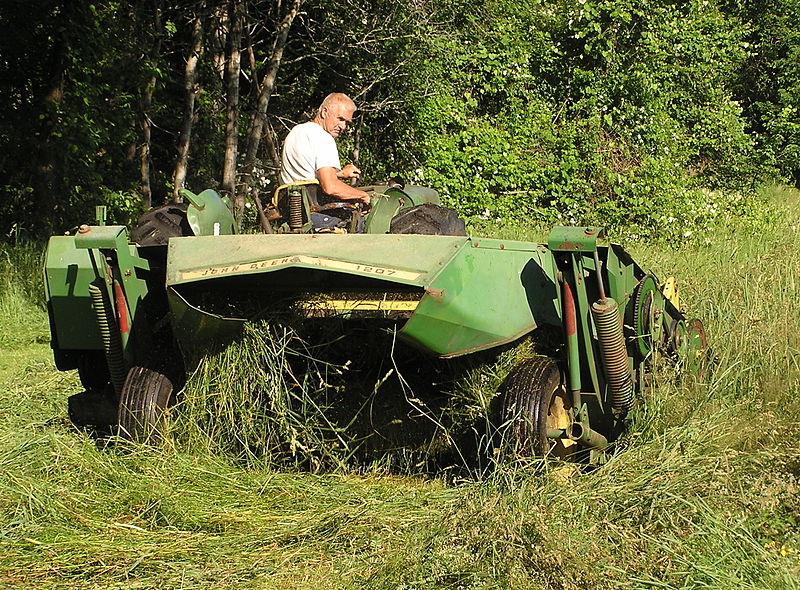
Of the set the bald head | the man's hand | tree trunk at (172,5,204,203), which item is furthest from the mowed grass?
tree trunk at (172,5,204,203)

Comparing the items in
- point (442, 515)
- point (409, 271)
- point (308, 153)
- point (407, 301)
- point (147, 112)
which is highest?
point (147, 112)

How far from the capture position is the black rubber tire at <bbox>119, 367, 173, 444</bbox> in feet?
16.1

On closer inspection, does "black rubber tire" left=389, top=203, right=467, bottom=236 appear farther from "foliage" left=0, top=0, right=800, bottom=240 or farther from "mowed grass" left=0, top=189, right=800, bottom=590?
"foliage" left=0, top=0, right=800, bottom=240

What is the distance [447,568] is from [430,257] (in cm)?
124

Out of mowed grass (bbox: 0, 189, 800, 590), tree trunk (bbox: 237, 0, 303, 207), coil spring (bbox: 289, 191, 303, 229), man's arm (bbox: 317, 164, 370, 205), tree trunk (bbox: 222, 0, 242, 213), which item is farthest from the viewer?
tree trunk (bbox: 237, 0, 303, 207)

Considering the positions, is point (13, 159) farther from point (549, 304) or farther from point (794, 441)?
point (794, 441)

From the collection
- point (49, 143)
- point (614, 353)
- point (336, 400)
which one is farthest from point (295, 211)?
point (49, 143)

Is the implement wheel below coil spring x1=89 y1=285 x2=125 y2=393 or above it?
below

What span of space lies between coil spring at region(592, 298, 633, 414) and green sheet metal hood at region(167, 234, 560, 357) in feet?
0.94

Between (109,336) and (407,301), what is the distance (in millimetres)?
1517

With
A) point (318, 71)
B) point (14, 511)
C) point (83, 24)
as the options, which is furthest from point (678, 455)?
point (318, 71)

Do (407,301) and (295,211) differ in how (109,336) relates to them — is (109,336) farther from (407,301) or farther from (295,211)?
(407,301)

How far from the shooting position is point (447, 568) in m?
3.84

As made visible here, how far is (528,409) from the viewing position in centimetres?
466
